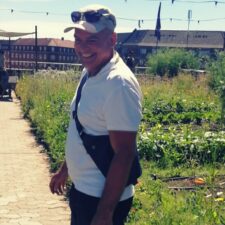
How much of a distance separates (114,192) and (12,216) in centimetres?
288

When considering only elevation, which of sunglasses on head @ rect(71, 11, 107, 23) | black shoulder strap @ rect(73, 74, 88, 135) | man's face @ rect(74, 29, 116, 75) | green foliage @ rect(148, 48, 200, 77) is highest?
sunglasses on head @ rect(71, 11, 107, 23)

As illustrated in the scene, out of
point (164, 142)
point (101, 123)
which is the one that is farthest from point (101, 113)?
point (164, 142)

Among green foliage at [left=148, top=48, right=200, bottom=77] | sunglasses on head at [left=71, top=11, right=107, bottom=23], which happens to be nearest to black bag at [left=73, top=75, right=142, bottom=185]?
sunglasses on head at [left=71, top=11, right=107, bottom=23]

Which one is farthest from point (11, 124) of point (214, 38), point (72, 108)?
point (214, 38)

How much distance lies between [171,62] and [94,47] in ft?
80.9

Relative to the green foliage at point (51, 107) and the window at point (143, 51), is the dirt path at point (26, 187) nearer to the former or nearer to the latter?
the green foliage at point (51, 107)

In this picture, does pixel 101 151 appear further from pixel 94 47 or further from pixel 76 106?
pixel 94 47

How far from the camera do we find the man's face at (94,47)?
235cm

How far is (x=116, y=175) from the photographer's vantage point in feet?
7.34

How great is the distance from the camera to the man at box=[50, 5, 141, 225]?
2.20m

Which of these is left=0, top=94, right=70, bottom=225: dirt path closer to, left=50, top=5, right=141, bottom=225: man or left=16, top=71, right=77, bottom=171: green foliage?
left=16, top=71, right=77, bottom=171: green foliage

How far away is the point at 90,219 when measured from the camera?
7.99 ft

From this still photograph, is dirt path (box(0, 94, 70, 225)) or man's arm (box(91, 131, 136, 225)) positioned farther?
dirt path (box(0, 94, 70, 225))

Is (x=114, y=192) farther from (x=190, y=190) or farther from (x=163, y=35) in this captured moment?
(x=163, y=35)
